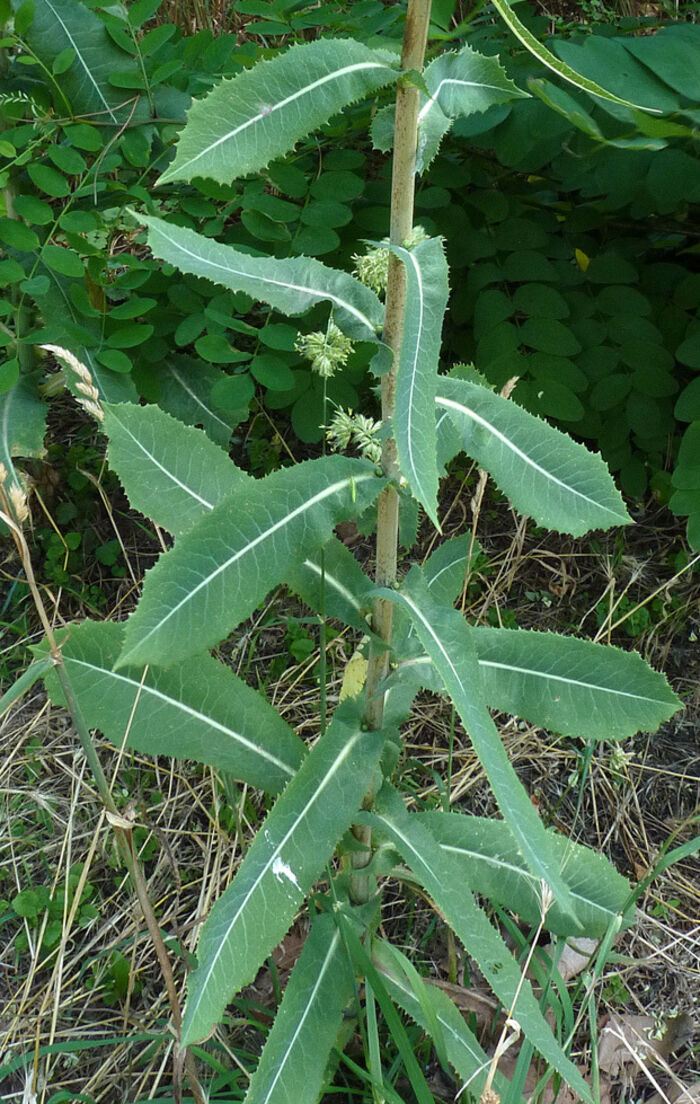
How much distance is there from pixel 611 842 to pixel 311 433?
43.8 inches

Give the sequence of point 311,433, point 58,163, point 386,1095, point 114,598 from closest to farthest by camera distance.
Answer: point 386,1095
point 58,163
point 311,433
point 114,598

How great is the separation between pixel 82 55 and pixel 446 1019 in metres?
2.05

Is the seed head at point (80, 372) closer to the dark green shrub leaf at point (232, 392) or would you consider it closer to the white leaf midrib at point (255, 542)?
the white leaf midrib at point (255, 542)

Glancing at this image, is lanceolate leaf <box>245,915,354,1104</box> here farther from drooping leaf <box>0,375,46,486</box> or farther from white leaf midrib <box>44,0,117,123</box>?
white leaf midrib <box>44,0,117,123</box>

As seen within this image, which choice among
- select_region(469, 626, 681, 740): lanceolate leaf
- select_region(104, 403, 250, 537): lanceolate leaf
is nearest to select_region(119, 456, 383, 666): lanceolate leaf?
select_region(104, 403, 250, 537): lanceolate leaf

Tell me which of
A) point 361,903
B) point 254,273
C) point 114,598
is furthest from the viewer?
point 114,598

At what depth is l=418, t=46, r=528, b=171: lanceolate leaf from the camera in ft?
3.43

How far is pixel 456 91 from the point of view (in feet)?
3.48

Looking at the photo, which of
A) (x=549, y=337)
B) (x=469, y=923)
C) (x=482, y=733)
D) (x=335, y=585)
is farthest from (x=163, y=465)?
(x=549, y=337)

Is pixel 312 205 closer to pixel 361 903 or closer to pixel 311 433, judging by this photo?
pixel 311 433

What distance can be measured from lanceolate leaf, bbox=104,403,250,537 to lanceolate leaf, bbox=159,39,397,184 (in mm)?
489

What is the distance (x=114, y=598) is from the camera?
2346 mm

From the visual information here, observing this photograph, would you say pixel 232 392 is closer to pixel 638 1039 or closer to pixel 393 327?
pixel 393 327

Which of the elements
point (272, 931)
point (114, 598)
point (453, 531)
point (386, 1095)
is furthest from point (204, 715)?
point (453, 531)
